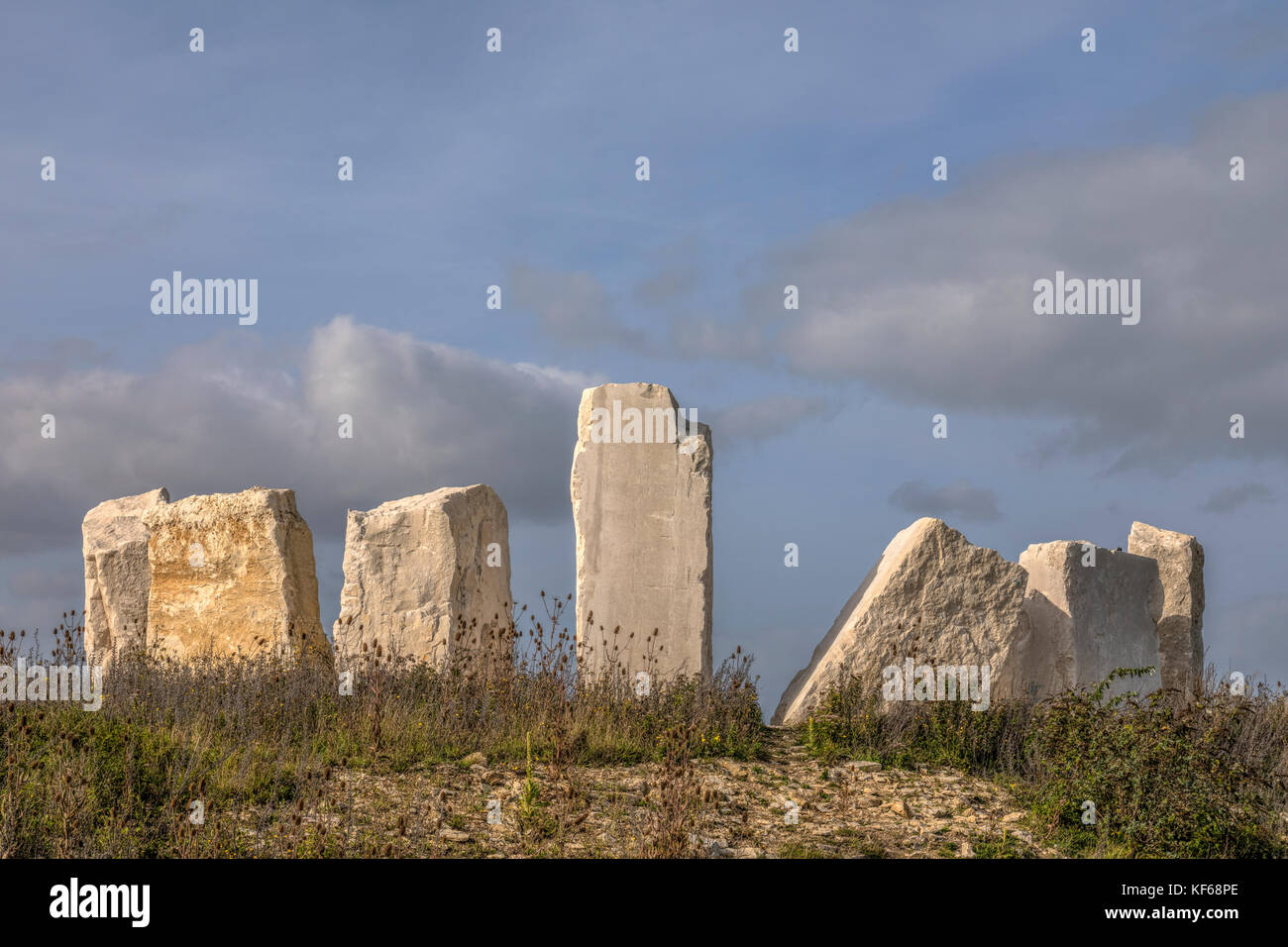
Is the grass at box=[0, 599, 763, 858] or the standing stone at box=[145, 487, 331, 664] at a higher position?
the standing stone at box=[145, 487, 331, 664]

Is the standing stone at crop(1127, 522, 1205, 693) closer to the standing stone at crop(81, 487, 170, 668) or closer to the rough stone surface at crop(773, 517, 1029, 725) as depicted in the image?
the rough stone surface at crop(773, 517, 1029, 725)

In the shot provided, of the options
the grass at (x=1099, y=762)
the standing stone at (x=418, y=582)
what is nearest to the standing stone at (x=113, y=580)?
the standing stone at (x=418, y=582)

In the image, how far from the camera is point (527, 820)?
279 inches

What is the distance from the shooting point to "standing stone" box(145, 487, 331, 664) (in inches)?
477

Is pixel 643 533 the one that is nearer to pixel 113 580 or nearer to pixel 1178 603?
pixel 113 580

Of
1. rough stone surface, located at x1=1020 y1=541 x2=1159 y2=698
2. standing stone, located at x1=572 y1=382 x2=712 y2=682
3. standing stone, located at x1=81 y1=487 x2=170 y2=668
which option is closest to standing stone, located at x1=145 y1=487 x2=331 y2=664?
standing stone, located at x1=81 y1=487 x2=170 y2=668

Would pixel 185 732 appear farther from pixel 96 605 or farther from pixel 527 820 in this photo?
pixel 96 605

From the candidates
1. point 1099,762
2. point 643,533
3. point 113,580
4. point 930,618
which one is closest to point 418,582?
point 643,533

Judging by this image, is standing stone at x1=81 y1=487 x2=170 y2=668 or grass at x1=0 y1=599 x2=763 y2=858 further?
standing stone at x1=81 y1=487 x2=170 y2=668

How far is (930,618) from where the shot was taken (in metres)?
10.4

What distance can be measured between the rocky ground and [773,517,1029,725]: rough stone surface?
51.2 inches

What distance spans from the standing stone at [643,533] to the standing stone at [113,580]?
566 cm
